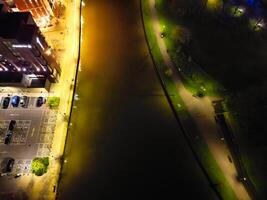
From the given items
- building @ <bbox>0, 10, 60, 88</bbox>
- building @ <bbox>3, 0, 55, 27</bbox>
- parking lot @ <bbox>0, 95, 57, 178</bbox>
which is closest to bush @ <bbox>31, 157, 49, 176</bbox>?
parking lot @ <bbox>0, 95, 57, 178</bbox>

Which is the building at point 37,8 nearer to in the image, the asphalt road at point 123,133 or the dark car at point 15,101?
the asphalt road at point 123,133

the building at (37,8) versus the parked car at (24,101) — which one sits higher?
the building at (37,8)

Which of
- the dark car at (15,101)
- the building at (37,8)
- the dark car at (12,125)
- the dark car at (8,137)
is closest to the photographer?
the dark car at (8,137)

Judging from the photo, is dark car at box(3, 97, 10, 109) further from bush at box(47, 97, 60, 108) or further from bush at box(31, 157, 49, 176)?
bush at box(31, 157, 49, 176)

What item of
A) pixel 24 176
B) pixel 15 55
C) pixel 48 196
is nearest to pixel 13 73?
pixel 15 55

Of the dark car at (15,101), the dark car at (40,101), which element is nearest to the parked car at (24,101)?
the dark car at (15,101)

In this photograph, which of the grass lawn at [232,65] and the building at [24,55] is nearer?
the building at [24,55]
